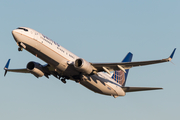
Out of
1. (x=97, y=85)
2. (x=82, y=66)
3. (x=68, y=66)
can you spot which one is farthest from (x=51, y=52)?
(x=97, y=85)

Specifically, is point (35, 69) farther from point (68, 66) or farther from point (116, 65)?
point (116, 65)

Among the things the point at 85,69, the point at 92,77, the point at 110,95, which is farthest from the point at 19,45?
the point at 110,95

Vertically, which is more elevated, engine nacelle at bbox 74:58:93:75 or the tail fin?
the tail fin

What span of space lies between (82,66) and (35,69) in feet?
24.6

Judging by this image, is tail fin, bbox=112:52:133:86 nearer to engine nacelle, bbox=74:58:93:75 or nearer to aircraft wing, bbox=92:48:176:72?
aircraft wing, bbox=92:48:176:72

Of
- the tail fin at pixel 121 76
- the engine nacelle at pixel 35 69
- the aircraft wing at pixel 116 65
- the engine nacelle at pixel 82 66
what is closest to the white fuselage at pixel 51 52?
the engine nacelle at pixel 82 66

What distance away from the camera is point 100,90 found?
139 feet

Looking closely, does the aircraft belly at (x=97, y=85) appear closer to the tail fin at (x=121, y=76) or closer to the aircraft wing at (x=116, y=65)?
the aircraft wing at (x=116, y=65)

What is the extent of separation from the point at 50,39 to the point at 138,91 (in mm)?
15659

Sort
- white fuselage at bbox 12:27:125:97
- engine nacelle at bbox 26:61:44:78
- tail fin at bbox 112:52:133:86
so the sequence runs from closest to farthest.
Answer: white fuselage at bbox 12:27:125:97 < engine nacelle at bbox 26:61:44:78 < tail fin at bbox 112:52:133:86

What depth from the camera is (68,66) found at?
123 ft

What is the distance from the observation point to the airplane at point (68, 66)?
3522 centimetres

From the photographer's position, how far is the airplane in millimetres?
35219

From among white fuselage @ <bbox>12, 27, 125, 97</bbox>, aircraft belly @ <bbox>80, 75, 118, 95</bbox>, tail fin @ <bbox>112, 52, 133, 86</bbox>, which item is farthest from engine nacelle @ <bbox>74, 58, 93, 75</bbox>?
tail fin @ <bbox>112, 52, 133, 86</bbox>
